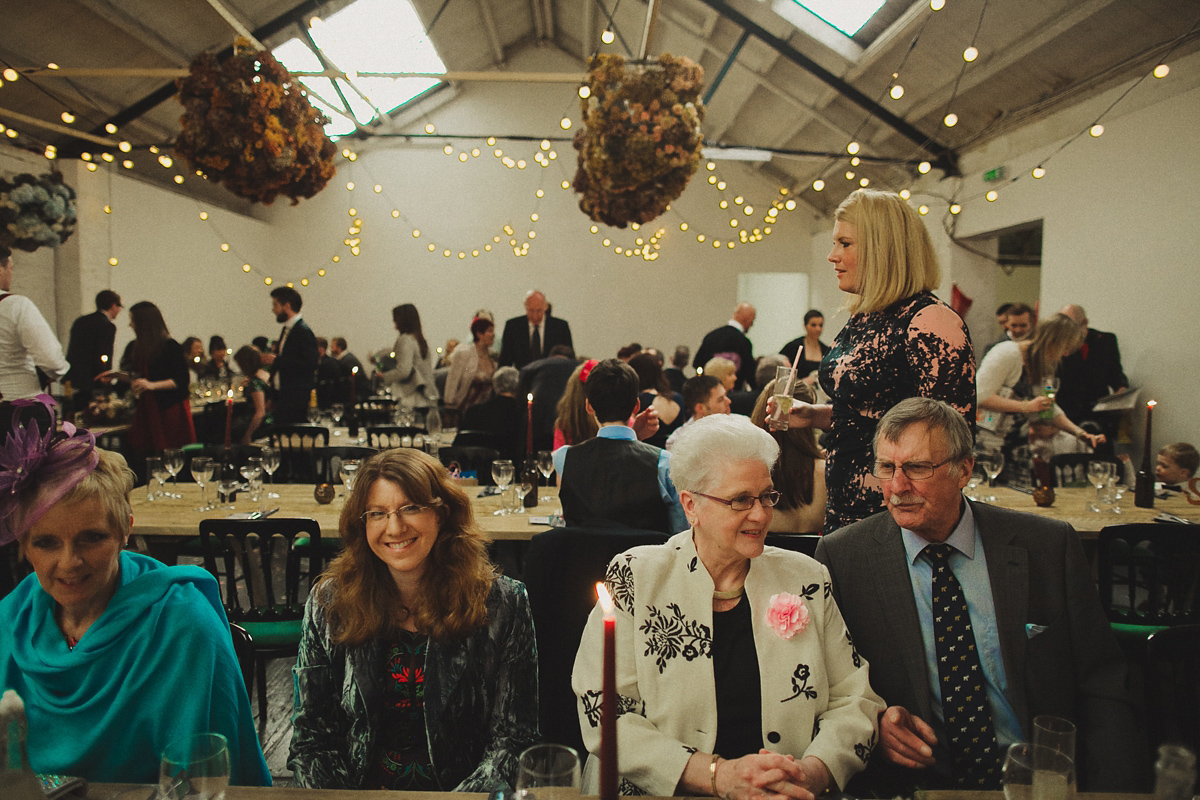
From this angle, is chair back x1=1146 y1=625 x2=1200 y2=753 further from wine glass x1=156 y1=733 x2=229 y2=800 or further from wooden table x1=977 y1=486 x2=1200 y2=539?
wine glass x1=156 y1=733 x2=229 y2=800

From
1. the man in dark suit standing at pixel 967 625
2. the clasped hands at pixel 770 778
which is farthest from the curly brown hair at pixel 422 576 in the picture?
the man in dark suit standing at pixel 967 625

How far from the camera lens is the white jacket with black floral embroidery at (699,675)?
1.54 metres

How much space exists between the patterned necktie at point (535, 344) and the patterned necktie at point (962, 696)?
6084mm

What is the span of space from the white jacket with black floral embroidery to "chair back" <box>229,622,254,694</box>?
780 millimetres

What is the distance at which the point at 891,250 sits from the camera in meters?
2.20

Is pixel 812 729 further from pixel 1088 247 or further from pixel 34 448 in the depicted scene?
pixel 1088 247

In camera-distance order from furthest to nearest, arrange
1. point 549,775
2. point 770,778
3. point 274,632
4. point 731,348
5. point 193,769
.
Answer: point 731,348
point 274,632
point 770,778
point 193,769
point 549,775

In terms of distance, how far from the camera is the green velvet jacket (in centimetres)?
170

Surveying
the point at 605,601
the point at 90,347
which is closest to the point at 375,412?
the point at 90,347

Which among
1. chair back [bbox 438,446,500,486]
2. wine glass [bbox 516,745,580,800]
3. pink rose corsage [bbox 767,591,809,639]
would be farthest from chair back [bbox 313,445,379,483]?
wine glass [bbox 516,745,580,800]

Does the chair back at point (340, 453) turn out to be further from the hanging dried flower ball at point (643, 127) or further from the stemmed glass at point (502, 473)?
the hanging dried flower ball at point (643, 127)

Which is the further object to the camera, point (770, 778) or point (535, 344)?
point (535, 344)

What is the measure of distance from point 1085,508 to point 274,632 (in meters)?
3.54

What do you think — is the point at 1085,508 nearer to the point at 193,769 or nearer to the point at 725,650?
the point at 725,650
